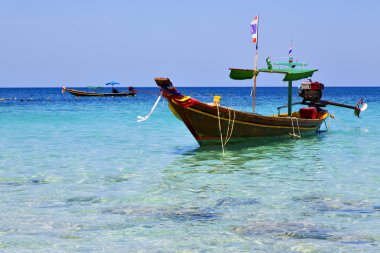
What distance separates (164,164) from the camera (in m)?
15.7

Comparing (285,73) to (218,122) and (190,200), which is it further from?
(190,200)

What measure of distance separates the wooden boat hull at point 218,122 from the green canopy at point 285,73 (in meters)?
2.07

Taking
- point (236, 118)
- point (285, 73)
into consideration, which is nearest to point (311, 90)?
point (285, 73)

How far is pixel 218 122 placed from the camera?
18.7m

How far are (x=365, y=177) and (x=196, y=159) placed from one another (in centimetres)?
561

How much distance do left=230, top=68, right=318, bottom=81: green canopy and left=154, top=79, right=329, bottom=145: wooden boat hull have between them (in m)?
2.07

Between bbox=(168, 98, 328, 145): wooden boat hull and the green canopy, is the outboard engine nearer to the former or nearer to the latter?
the green canopy

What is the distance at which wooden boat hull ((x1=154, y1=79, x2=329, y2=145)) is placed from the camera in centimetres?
1781

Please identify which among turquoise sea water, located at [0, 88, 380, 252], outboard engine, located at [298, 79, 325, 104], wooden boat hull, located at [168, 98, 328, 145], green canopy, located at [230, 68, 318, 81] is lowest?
turquoise sea water, located at [0, 88, 380, 252]

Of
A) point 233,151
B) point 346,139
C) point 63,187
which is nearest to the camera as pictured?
point 63,187

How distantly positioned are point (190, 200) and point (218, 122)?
8.68 meters

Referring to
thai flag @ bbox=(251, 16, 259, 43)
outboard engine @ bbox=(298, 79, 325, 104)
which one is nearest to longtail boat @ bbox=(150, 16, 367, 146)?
thai flag @ bbox=(251, 16, 259, 43)

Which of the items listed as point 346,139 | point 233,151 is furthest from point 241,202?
point 346,139

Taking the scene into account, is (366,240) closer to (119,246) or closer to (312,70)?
(119,246)
